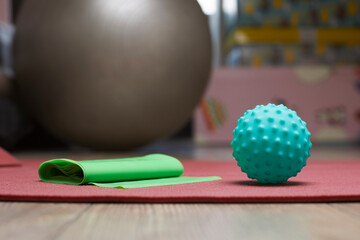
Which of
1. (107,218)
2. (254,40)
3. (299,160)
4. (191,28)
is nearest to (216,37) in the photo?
(254,40)

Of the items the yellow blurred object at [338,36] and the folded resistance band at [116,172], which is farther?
the yellow blurred object at [338,36]

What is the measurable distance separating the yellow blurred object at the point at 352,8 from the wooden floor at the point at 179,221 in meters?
2.86

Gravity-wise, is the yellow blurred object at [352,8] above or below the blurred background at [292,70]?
above

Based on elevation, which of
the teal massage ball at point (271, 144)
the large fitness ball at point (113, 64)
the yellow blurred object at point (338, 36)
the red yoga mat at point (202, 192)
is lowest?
the red yoga mat at point (202, 192)

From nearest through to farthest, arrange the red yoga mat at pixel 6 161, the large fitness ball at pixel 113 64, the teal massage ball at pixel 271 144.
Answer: the teal massage ball at pixel 271 144 → the red yoga mat at pixel 6 161 → the large fitness ball at pixel 113 64

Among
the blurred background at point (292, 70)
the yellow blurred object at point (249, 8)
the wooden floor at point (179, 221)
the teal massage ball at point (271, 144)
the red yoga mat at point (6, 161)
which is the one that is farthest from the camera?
the yellow blurred object at point (249, 8)

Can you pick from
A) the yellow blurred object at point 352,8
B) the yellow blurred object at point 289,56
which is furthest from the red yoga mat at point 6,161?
the yellow blurred object at point 352,8

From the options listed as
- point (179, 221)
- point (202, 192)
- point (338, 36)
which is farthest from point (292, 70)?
point (179, 221)

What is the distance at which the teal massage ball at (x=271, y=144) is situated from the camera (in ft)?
3.11

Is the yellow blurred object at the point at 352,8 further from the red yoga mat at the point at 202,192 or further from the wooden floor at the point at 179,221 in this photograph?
the wooden floor at the point at 179,221

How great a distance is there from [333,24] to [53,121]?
211cm

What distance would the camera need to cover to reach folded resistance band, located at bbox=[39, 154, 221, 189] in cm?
98

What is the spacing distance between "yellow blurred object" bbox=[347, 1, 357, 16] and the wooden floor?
2.86 meters

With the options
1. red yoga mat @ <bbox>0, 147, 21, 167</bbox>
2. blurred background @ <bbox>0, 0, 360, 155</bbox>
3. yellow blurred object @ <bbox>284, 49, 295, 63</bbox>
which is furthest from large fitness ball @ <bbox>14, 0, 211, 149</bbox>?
yellow blurred object @ <bbox>284, 49, 295, 63</bbox>
